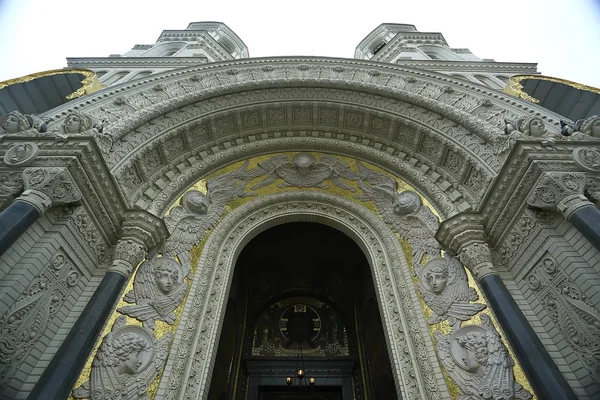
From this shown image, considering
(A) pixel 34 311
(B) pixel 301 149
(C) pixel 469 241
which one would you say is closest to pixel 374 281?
(C) pixel 469 241

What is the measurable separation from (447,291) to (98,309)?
5619mm

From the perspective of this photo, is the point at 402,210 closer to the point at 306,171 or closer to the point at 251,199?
the point at 306,171

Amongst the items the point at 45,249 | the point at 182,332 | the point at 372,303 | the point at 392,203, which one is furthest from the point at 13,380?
the point at 372,303

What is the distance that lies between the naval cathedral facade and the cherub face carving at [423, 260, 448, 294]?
0.03 metres

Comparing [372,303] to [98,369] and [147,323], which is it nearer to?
[147,323]

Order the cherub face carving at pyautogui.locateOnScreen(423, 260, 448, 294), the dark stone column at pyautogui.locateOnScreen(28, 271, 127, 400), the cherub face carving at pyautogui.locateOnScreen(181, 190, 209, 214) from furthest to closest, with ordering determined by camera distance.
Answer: the cherub face carving at pyautogui.locateOnScreen(181, 190, 209, 214)
the cherub face carving at pyautogui.locateOnScreen(423, 260, 448, 294)
the dark stone column at pyautogui.locateOnScreen(28, 271, 127, 400)

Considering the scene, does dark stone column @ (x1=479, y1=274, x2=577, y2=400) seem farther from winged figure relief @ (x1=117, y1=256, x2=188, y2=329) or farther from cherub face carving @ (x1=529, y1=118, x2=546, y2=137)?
winged figure relief @ (x1=117, y1=256, x2=188, y2=329)

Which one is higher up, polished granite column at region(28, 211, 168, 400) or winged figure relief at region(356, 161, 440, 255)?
winged figure relief at region(356, 161, 440, 255)

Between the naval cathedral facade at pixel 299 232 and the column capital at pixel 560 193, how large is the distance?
28mm

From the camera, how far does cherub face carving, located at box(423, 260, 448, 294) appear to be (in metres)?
6.13

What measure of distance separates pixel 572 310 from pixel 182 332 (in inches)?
227

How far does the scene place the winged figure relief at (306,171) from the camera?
343 inches

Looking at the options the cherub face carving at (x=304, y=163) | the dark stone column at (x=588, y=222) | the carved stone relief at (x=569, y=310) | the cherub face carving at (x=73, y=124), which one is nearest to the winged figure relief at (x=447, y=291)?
the carved stone relief at (x=569, y=310)

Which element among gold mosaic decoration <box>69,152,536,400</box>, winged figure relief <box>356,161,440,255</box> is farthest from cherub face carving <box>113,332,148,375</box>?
winged figure relief <box>356,161,440,255</box>
